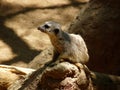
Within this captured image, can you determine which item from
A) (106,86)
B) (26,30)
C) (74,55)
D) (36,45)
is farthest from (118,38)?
(26,30)

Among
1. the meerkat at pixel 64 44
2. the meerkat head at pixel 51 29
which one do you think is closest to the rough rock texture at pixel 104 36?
the meerkat at pixel 64 44

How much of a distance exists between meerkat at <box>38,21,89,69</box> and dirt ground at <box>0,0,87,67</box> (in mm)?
1718

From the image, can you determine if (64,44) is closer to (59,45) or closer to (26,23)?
(59,45)

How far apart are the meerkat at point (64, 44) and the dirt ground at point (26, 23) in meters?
1.72

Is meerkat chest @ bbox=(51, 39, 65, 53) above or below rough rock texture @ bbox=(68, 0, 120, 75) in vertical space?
above

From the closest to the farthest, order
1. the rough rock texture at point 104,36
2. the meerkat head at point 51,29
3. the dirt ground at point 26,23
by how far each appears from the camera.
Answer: the meerkat head at point 51,29
the rough rock texture at point 104,36
the dirt ground at point 26,23

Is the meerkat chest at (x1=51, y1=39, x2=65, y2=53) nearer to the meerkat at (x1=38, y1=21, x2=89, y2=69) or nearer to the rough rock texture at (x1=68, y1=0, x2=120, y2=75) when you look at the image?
the meerkat at (x1=38, y1=21, x2=89, y2=69)

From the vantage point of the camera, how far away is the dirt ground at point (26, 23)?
3.41 m

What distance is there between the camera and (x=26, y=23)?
3.87 meters

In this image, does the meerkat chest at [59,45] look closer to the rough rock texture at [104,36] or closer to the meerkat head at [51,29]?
the meerkat head at [51,29]

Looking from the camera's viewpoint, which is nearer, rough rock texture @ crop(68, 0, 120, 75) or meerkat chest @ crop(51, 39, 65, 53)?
meerkat chest @ crop(51, 39, 65, 53)

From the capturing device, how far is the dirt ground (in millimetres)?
3406

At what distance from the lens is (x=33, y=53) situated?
3.44 m

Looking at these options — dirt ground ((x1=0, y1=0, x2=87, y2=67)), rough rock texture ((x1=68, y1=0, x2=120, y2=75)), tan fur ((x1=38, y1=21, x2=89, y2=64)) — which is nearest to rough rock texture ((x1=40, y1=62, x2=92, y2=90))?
tan fur ((x1=38, y1=21, x2=89, y2=64))
